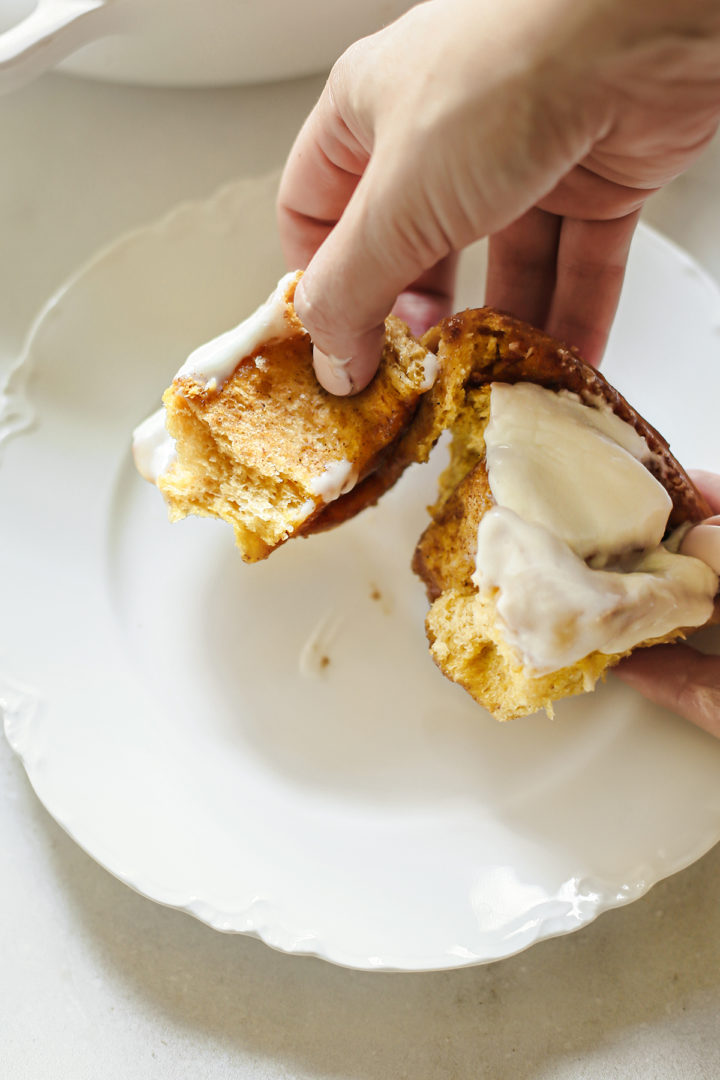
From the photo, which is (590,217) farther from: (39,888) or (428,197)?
(39,888)

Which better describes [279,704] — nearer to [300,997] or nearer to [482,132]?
[300,997]

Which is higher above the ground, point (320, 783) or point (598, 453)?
point (598, 453)


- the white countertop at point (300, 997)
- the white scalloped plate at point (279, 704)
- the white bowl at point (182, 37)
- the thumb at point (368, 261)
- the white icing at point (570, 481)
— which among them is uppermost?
the white bowl at point (182, 37)

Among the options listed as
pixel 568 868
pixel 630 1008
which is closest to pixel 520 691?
pixel 568 868

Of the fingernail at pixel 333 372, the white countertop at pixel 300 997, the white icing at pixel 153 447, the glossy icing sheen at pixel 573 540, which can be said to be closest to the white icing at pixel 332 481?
the fingernail at pixel 333 372

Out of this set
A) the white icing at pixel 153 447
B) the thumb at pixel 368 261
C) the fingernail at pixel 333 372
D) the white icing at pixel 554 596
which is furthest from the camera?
the white icing at pixel 153 447

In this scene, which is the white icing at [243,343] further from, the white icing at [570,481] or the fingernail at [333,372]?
the white icing at [570,481]

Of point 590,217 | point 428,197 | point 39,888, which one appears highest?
point 428,197
